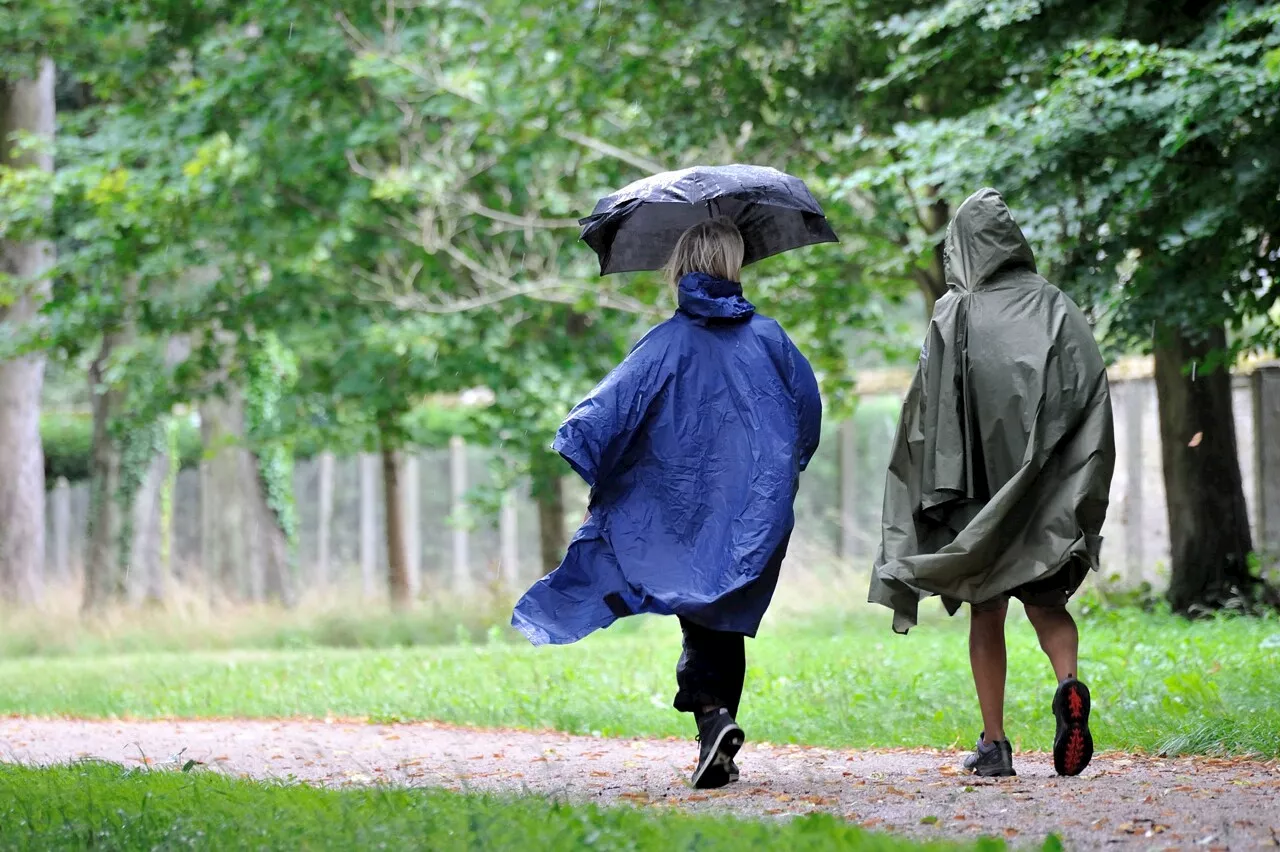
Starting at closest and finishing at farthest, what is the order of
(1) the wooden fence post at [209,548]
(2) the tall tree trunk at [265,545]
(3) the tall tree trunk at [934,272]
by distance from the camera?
(3) the tall tree trunk at [934,272] → (1) the wooden fence post at [209,548] → (2) the tall tree trunk at [265,545]

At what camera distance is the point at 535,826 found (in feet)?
13.4

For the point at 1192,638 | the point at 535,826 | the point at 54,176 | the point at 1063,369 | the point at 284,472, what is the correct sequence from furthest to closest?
the point at 284,472 < the point at 54,176 < the point at 1192,638 < the point at 1063,369 < the point at 535,826

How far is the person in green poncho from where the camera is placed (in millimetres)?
5238

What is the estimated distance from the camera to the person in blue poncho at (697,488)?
539 cm

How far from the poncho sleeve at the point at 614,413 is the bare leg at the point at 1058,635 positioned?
1.55 m

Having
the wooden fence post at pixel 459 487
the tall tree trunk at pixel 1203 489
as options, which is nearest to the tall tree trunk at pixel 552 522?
the tall tree trunk at pixel 1203 489

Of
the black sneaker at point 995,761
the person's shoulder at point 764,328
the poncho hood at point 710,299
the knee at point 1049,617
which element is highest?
the poncho hood at point 710,299

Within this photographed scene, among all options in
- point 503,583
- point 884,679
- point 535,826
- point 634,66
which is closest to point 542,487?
point 503,583

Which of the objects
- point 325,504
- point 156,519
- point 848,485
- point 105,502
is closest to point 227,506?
point 105,502

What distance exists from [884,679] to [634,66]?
19.7 ft

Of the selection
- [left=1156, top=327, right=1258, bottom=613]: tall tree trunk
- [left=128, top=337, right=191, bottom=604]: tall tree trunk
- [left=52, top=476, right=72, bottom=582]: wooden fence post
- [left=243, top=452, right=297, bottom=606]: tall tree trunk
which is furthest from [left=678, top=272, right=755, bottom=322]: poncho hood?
[left=52, top=476, right=72, bottom=582]: wooden fence post

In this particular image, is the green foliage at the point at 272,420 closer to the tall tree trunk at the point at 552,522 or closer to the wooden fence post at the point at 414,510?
the tall tree trunk at the point at 552,522

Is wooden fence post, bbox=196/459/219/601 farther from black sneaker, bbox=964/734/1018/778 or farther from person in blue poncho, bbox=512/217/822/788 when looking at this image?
black sneaker, bbox=964/734/1018/778

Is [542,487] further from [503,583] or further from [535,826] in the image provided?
[535,826]
